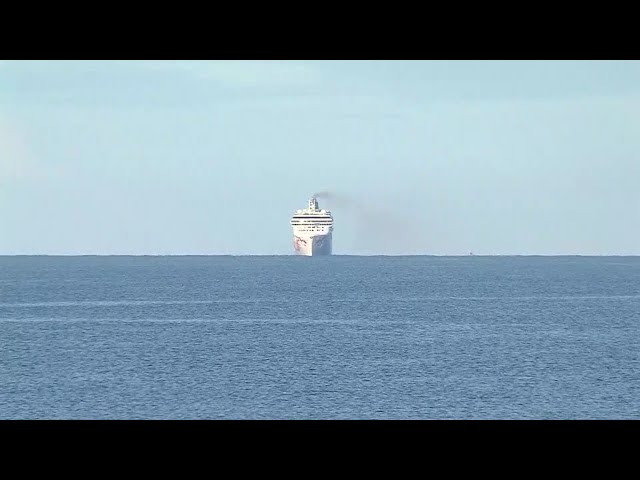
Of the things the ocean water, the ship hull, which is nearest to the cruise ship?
the ship hull

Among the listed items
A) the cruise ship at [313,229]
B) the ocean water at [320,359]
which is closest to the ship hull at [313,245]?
the cruise ship at [313,229]

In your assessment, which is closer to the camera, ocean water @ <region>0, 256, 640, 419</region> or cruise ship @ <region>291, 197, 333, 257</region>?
ocean water @ <region>0, 256, 640, 419</region>

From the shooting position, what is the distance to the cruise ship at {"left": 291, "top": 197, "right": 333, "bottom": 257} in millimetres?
174125

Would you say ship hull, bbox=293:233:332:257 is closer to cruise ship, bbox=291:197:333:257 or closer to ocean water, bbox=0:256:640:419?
cruise ship, bbox=291:197:333:257

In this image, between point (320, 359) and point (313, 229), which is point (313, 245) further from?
point (320, 359)

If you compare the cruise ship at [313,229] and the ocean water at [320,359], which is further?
the cruise ship at [313,229]

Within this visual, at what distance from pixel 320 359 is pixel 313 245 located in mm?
140212

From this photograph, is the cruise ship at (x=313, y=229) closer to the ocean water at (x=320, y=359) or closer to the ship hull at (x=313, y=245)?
the ship hull at (x=313, y=245)

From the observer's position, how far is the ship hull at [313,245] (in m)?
177
